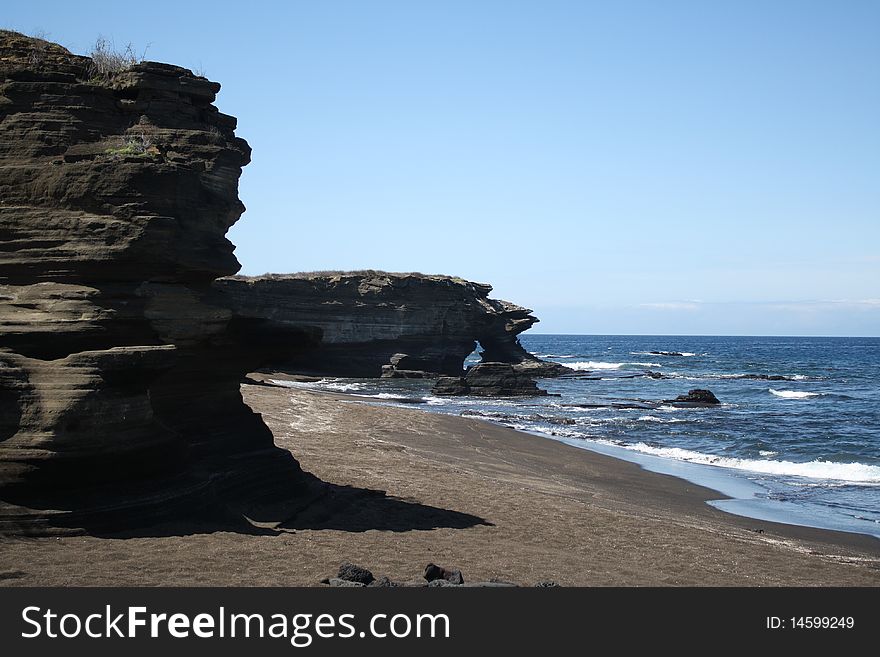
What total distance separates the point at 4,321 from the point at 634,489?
547 inches

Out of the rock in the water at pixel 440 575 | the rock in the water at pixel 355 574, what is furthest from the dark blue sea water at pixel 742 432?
the rock in the water at pixel 355 574

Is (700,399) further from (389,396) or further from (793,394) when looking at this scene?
(389,396)

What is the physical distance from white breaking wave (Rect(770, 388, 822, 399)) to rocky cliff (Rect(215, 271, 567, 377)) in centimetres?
1806

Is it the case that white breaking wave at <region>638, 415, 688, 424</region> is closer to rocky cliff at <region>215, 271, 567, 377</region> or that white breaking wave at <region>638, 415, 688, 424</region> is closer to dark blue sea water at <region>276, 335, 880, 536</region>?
dark blue sea water at <region>276, 335, 880, 536</region>

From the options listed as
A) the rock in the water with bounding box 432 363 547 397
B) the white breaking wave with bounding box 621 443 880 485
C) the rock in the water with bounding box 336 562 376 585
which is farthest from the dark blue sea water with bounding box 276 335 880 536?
the rock in the water with bounding box 336 562 376 585

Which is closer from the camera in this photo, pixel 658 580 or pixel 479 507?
pixel 658 580

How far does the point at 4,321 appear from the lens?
31.9ft

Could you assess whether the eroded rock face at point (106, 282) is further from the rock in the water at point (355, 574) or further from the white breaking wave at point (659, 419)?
the white breaking wave at point (659, 419)

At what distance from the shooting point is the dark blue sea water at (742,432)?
754 inches

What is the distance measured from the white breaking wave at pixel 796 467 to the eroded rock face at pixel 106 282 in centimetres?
1711

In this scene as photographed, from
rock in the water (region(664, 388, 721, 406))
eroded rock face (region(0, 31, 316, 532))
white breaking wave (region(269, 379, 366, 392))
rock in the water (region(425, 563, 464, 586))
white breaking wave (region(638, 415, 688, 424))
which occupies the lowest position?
white breaking wave (region(269, 379, 366, 392))

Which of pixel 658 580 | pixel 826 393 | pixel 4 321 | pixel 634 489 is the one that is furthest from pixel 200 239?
pixel 826 393

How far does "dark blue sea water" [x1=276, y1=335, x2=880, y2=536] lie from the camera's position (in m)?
A: 19.1
